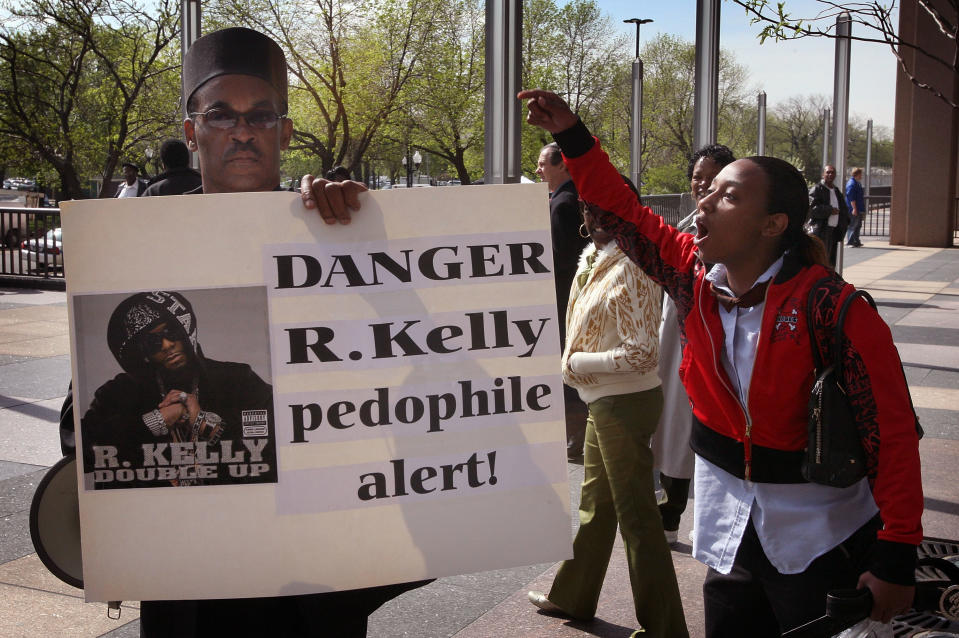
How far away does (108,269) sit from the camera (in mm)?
2020

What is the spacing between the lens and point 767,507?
253 cm

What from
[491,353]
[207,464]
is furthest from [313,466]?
[491,353]

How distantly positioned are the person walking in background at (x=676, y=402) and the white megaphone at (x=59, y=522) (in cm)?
322

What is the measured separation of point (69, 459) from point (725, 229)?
1.74 metres

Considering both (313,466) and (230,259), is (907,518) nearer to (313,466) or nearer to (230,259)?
(313,466)

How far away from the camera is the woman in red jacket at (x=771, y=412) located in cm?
233

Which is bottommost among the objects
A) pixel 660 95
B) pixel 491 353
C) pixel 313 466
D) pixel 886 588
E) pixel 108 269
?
pixel 886 588

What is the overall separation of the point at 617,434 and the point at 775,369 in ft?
4.80

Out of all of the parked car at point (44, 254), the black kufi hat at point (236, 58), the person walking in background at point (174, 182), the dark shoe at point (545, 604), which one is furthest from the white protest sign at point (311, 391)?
the parked car at point (44, 254)

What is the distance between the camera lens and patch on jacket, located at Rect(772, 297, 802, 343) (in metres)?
2.45

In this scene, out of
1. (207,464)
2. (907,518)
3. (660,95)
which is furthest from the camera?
(660,95)

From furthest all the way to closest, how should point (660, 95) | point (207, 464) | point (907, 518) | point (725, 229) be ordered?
Answer: point (660, 95)
point (725, 229)
point (907, 518)
point (207, 464)

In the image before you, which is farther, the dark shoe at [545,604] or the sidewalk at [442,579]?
the dark shoe at [545,604]

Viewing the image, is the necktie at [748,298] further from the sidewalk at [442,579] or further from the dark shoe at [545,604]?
the dark shoe at [545,604]
